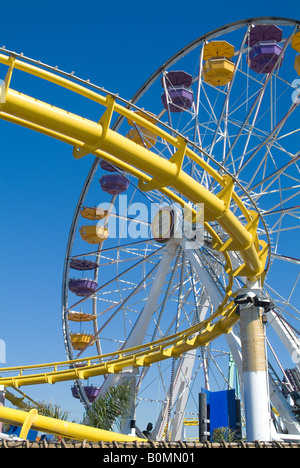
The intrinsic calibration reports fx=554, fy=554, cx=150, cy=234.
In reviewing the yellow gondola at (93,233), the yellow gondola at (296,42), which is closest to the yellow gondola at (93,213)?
the yellow gondola at (93,233)

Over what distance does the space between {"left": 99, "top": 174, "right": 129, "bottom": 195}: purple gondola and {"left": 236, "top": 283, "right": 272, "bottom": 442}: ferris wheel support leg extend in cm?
1024

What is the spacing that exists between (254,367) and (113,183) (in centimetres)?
1173

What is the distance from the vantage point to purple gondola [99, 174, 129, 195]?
70.9 ft

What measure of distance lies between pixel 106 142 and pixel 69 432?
5763 mm

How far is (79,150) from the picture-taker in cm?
848

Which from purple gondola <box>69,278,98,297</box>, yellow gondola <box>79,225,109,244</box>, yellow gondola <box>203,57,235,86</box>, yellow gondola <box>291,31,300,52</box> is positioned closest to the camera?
yellow gondola <box>291,31,300,52</box>

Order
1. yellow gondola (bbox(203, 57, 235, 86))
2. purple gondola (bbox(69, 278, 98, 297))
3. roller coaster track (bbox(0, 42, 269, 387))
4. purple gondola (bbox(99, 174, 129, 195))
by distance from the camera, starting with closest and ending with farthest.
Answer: roller coaster track (bbox(0, 42, 269, 387))
yellow gondola (bbox(203, 57, 235, 86))
purple gondola (bbox(99, 174, 129, 195))
purple gondola (bbox(69, 278, 98, 297))

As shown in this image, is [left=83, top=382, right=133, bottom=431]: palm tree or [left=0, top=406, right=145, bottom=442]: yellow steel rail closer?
[left=0, top=406, right=145, bottom=442]: yellow steel rail

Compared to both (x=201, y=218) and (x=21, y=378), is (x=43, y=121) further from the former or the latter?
(x=21, y=378)

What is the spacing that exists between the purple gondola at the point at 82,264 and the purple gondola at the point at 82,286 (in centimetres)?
52

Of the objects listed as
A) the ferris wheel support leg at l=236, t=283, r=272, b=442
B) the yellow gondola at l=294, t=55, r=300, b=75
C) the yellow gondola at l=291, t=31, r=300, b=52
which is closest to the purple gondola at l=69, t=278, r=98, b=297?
the ferris wheel support leg at l=236, t=283, r=272, b=442

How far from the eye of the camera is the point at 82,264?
925 inches

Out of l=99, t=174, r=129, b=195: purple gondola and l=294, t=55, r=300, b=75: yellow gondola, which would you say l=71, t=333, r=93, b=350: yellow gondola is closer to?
l=99, t=174, r=129, b=195: purple gondola
